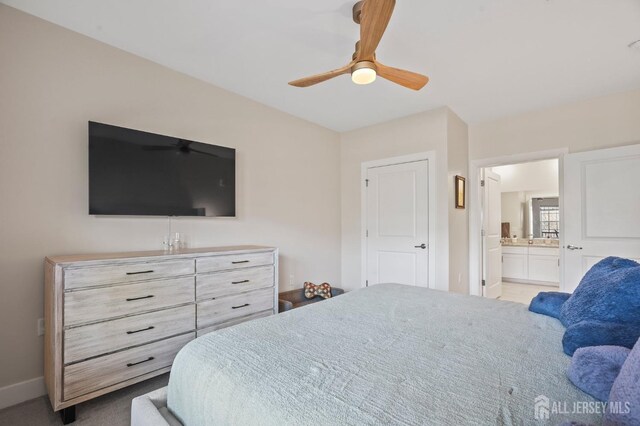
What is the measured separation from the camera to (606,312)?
46.8 inches

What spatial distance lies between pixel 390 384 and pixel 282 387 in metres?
0.34

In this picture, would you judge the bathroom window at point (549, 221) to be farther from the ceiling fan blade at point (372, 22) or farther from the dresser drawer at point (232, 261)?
the ceiling fan blade at point (372, 22)

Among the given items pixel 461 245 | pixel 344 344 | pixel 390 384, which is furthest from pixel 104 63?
pixel 461 245

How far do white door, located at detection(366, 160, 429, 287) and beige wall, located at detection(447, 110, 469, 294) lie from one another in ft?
0.89

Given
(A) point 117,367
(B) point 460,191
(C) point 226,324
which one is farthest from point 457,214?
(A) point 117,367

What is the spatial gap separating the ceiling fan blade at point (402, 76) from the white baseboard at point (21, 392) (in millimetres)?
3038

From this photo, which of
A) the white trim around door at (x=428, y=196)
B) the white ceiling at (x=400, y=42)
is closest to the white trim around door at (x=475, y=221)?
the white trim around door at (x=428, y=196)

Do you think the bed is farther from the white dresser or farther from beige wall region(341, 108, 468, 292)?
beige wall region(341, 108, 468, 292)

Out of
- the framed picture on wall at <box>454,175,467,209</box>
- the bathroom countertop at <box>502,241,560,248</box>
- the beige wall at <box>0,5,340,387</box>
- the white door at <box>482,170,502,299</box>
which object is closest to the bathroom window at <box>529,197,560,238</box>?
the bathroom countertop at <box>502,241,560,248</box>

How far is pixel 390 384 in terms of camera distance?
3.14ft

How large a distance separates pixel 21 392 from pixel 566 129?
530cm

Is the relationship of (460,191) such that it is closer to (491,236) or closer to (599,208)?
(491,236)

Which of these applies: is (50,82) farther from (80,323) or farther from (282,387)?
(282,387)

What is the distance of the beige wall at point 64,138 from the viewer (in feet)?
6.42
